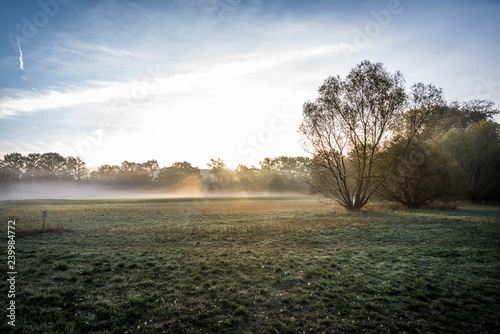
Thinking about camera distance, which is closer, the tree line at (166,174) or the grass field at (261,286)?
the grass field at (261,286)

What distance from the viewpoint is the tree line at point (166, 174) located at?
389ft

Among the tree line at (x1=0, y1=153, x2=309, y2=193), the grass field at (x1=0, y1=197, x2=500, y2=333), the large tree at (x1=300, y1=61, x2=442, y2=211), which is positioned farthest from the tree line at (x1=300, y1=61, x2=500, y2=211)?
the tree line at (x1=0, y1=153, x2=309, y2=193)

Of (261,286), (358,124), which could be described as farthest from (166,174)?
(261,286)

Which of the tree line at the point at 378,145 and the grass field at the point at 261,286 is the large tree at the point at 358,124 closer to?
the tree line at the point at 378,145

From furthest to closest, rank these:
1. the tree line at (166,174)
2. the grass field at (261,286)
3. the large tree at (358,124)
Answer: the tree line at (166,174)
the large tree at (358,124)
the grass field at (261,286)

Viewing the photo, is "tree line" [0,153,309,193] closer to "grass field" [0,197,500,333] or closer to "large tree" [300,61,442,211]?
"large tree" [300,61,442,211]

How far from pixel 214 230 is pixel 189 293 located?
11523 millimetres

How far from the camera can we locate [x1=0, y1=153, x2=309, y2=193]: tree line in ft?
389

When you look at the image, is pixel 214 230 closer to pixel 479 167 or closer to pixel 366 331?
pixel 366 331

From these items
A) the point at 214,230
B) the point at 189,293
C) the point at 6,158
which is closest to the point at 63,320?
the point at 189,293

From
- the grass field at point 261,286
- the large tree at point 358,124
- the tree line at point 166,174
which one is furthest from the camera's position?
the tree line at point 166,174

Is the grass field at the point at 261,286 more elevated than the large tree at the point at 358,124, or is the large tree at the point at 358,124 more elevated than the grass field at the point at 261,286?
the large tree at the point at 358,124

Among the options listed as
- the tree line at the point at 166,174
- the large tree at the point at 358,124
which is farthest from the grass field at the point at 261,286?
the tree line at the point at 166,174

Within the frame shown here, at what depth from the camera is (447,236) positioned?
1470cm
